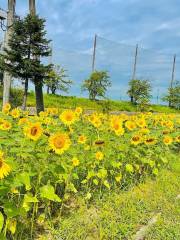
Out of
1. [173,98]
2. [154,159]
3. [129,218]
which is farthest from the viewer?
[173,98]

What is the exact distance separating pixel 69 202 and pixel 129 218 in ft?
1.93

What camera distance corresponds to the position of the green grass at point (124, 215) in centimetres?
362

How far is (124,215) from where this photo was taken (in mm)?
4051

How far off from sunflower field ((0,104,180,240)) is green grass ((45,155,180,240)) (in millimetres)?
110

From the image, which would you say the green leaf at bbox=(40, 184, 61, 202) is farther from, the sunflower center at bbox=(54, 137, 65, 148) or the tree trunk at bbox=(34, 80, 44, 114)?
the tree trunk at bbox=(34, 80, 44, 114)

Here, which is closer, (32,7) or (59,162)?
(59,162)

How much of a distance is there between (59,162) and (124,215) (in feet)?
3.25

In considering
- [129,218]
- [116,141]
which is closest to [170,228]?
[129,218]

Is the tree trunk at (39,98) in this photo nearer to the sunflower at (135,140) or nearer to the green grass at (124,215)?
the green grass at (124,215)

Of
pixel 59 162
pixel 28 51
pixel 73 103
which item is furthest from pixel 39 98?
pixel 59 162

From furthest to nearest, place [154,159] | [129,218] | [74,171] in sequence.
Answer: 1. [154,159]
2. [74,171]
3. [129,218]

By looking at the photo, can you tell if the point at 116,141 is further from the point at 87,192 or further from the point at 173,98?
the point at 173,98

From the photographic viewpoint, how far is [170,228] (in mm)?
3832

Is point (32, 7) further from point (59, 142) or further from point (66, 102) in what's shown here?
point (59, 142)
